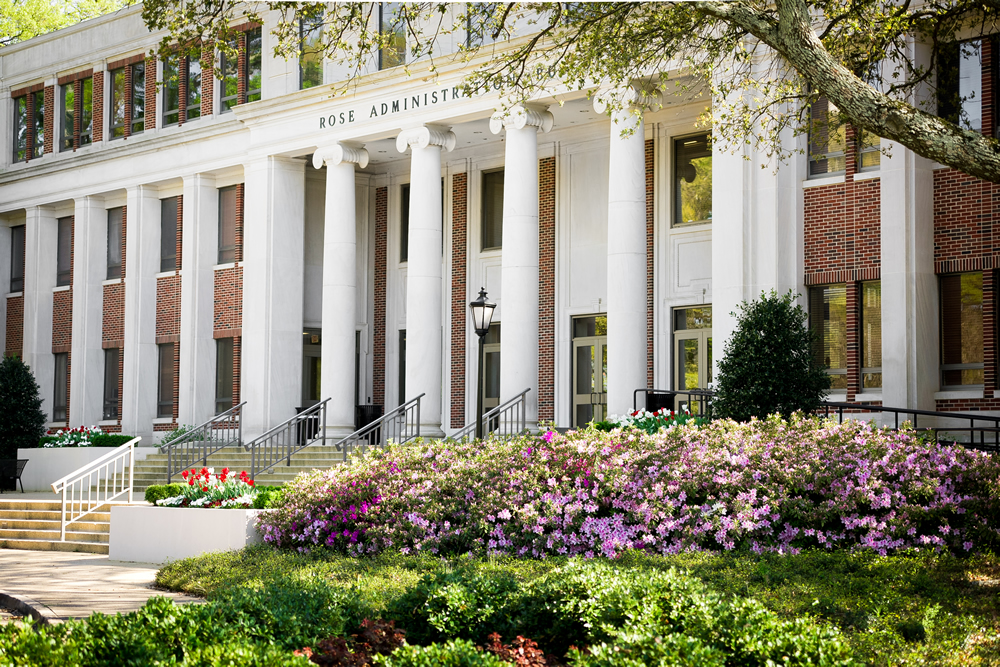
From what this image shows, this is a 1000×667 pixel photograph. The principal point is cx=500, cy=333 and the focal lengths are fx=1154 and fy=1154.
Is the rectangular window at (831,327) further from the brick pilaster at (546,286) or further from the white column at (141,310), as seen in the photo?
the white column at (141,310)

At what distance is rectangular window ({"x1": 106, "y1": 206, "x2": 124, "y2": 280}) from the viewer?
3366cm

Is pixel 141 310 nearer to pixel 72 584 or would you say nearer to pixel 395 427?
pixel 395 427

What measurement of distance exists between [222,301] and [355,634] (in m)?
23.9

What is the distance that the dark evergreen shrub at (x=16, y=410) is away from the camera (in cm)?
2909

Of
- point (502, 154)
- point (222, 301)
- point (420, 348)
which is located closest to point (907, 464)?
point (420, 348)

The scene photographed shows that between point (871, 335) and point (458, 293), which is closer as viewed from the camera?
point (871, 335)

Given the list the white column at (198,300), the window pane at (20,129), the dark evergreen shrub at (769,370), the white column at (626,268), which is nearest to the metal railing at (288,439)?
the white column at (198,300)

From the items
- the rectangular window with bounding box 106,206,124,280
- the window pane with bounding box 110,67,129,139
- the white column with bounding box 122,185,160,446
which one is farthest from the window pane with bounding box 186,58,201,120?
the rectangular window with bounding box 106,206,124,280

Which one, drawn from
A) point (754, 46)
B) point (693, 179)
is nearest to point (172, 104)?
point (693, 179)

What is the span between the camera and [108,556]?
1792 centimetres

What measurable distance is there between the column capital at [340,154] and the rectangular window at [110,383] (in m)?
10.3

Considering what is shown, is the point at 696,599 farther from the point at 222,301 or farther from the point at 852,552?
the point at 222,301

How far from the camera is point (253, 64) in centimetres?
3033

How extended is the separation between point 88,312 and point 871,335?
22279 mm
